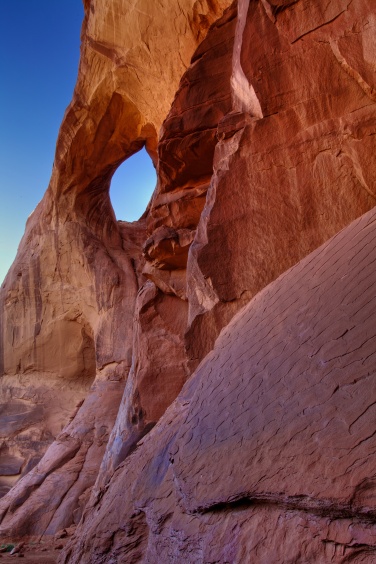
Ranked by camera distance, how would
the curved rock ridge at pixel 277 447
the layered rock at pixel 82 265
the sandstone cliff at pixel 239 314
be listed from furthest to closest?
the layered rock at pixel 82 265 < the sandstone cliff at pixel 239 314 < the curved rock ridge at pixel 277 447

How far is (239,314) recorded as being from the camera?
3.90 m

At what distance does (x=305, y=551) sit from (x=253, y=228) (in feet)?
9.28

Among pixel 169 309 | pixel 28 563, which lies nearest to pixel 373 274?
pixel 169 309

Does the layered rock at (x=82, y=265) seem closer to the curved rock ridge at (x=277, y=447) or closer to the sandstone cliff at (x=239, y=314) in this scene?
the sandstone cliff at (x=239, y=314)

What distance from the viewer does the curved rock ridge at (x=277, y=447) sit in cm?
177

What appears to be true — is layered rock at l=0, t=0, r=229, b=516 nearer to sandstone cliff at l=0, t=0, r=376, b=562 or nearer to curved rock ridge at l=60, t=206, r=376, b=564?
sandstone cliff at l=0, t=0, r=376, b=562

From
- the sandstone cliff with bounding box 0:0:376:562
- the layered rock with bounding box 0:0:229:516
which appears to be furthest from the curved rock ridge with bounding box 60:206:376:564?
the layered rock with bounding box 0:0:229:516

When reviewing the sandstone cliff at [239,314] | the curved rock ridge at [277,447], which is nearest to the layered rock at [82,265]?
the sandstone cliff at [239,314]

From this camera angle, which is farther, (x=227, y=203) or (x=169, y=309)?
(x=169, y=309)

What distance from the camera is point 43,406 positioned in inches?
418

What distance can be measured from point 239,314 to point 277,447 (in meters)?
1.84

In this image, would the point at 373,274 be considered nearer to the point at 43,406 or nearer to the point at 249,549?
the point at 249,549

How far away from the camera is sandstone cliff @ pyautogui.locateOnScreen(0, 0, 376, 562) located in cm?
200

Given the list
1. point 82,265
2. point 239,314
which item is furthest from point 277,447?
point 82,265
